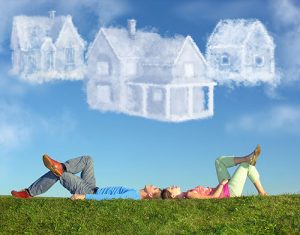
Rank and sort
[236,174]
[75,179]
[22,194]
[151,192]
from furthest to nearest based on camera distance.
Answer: [22,194]
[236,174]
[151,192]
[75,179]

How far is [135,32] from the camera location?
3453 cm

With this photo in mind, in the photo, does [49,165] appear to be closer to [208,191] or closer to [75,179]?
[75,179]

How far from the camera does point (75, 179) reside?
1386cm

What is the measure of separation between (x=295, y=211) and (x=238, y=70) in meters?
22.8

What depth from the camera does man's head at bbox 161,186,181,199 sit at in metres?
13.9

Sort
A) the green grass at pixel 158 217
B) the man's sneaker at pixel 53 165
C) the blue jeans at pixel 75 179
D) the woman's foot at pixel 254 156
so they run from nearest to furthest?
1. the green grass at pixel 158 217
2. the man's sneaker at pixel 53 165
3. the blue jeans at pixel 75 179
4. the woman's foot at pixel 254 156

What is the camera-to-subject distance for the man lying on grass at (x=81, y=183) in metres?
13.8

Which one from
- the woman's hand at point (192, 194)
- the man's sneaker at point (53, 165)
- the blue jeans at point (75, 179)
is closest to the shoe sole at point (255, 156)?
the woman's hand at point (192, 194)

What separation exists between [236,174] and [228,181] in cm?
28

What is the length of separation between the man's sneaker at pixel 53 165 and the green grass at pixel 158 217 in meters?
0.65

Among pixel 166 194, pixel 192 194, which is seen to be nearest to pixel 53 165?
pixel 166 194

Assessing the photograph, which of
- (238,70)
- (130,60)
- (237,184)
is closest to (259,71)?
(238,70)

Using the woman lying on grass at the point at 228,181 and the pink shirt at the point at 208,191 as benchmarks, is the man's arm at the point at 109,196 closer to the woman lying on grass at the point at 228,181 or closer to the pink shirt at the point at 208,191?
the woman lying on grass at the point at 228,181

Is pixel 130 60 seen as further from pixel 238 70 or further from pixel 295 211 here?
pixel 295 211
